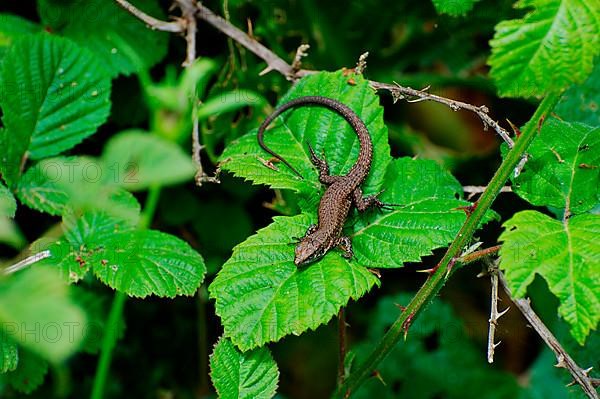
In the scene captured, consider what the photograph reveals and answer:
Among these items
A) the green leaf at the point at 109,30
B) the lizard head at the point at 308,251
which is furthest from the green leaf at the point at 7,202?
the lizard head at the point at 308,251

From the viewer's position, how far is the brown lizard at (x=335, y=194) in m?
2.29

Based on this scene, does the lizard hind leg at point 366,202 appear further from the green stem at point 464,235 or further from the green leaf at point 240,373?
the green leaf at point 240,373

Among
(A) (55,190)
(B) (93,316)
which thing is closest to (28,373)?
(B) (93,316)

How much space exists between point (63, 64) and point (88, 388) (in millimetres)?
1605

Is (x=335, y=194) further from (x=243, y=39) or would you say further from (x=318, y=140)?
(x=243, y=39)

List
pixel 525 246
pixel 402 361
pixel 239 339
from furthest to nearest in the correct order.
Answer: pixel 402 361 < pixel 239 339 < pixel 525 246

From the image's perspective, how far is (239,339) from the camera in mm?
2031

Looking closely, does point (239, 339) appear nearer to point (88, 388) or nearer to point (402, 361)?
point (88, 388)

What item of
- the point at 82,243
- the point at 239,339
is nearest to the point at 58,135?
the point at 82,243

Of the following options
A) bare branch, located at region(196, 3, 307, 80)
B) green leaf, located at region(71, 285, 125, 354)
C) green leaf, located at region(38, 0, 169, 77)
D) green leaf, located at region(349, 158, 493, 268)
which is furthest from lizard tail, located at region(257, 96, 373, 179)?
green leaf, located at region(71, 285, 125, 354)

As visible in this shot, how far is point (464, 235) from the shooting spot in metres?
1.97

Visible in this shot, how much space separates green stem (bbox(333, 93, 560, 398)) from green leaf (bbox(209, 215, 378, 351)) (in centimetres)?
16

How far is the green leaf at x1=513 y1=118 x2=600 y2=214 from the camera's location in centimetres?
215

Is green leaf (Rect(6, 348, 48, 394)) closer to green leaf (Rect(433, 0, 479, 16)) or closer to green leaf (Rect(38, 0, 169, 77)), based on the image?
green leaf (Rect(38, 0, 169, 77))
